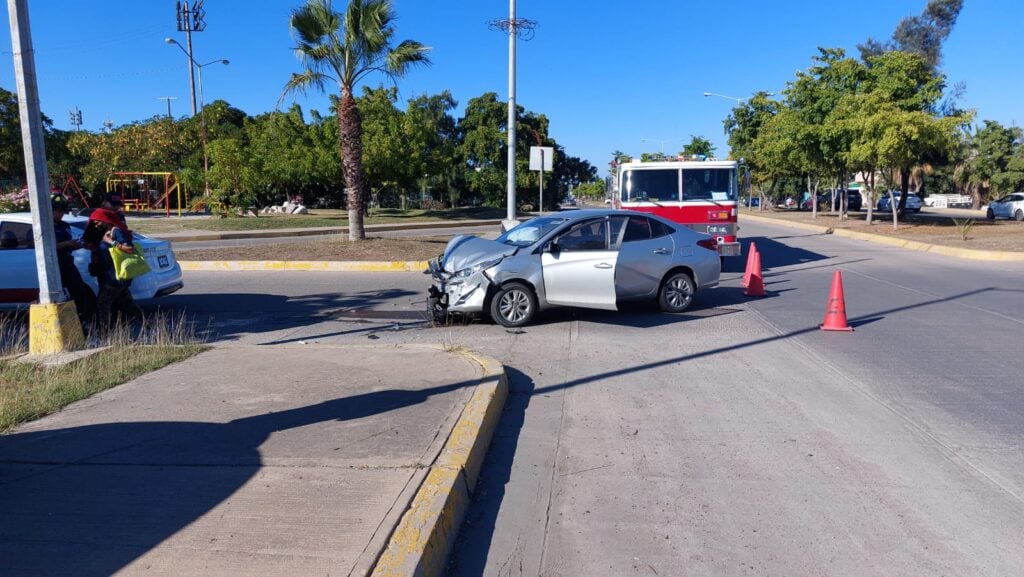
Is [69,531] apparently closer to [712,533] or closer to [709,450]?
[712,533]

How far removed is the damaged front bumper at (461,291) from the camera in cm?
955

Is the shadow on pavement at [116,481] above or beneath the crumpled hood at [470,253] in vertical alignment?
beneath

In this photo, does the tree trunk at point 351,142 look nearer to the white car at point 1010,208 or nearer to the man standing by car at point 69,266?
the man standing by car at point 69,266

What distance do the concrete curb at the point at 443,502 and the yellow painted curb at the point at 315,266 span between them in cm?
1076

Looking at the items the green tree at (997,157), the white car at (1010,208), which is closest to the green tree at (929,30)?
the green tree at (997,157)

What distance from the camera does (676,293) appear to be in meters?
10.9

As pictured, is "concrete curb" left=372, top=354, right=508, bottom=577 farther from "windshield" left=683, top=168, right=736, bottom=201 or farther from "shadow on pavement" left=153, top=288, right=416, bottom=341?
"windshield" left=683, top=168, right=736, bottom=201

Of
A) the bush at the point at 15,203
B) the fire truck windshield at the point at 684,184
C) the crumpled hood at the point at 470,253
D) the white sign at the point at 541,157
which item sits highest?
the white sign at the point at 541,157

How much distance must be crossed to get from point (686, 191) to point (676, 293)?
5078 mm

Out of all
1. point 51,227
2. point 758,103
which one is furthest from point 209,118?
point 51,227

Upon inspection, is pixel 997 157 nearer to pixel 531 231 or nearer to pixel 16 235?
pixel 531 231

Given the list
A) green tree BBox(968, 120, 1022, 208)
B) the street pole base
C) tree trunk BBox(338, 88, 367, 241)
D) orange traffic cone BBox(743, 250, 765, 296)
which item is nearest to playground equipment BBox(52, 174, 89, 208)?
tree trunk BBox(338, 88, 367, 241)

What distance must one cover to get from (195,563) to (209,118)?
48540 millimetres

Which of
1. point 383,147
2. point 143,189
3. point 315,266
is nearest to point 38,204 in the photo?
point 315,266
